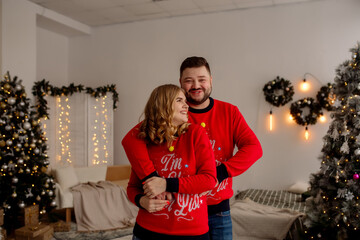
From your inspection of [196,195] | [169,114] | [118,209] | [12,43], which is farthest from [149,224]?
[12,43]

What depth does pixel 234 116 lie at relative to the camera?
1.95 metres

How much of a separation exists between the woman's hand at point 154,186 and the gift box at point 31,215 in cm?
385

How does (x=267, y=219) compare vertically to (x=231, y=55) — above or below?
below

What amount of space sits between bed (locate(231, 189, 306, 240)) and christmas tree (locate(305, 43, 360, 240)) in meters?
0.36

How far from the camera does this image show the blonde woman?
148 cm

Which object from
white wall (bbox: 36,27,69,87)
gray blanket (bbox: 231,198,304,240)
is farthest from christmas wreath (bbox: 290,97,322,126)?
white wall (bbox: 36,27,69,87)

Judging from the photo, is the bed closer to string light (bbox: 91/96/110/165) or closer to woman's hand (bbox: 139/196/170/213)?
woman's hand (bbox: 139/196/170/213)

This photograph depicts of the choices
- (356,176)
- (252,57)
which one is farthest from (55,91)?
(356,176)

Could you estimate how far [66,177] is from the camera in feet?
17.9

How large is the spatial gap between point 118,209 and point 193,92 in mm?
4036

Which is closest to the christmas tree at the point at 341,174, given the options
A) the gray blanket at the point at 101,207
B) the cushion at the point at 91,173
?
the gray blanket at the point at 101,207

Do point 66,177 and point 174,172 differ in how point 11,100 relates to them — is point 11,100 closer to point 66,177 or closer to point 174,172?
point 66,177

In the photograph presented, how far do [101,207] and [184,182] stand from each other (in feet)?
13.5

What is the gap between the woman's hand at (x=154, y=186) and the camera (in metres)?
1.47
